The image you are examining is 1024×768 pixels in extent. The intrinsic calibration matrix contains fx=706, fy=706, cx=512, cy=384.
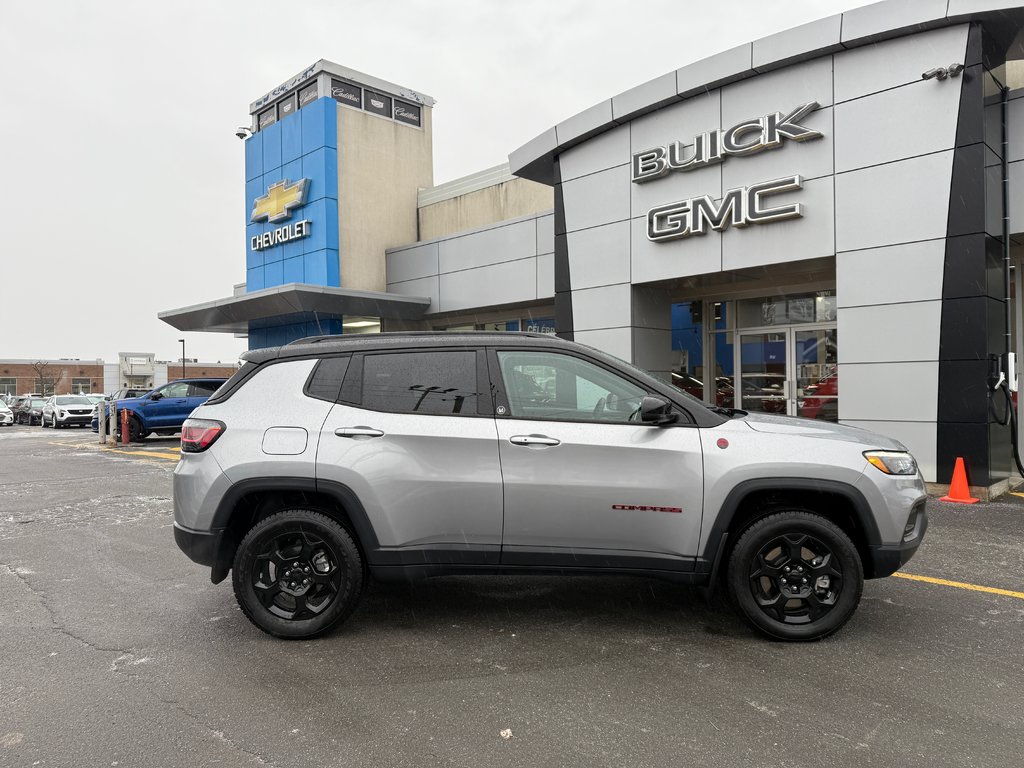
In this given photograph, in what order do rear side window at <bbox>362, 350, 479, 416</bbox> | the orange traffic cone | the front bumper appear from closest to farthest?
rear side window at <bbox>362, 350, 479, 416</bbox>
the orange traffic cone
the front bumper

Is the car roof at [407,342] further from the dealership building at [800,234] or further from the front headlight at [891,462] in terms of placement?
the dealership building at [800,234]

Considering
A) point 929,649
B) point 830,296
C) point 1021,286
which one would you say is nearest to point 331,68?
point 830,296

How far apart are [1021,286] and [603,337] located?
6.44 meters

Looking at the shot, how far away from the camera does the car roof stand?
432cm

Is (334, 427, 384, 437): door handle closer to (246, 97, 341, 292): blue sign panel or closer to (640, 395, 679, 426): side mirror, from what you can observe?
(640, 395, 679, 426): side mirror

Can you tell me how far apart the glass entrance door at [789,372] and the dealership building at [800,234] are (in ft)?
0.12

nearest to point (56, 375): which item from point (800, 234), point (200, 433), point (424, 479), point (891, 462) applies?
point (800, 234)

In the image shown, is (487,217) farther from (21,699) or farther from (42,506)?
(21,699)

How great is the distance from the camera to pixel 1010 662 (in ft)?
12.3

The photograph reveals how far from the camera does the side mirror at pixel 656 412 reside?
3.85m

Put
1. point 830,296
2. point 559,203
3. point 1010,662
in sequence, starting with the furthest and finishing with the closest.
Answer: point 559,203, point 830,296, point 1010,662

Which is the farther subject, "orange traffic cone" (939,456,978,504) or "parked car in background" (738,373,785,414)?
"parked car in background" (738,373,785,414)

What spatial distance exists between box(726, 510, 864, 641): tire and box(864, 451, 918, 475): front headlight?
1.41 feet

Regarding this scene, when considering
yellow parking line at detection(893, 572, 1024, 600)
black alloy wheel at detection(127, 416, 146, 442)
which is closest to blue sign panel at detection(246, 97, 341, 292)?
black alloy wheel at detection(127, 416, 146, 442)
